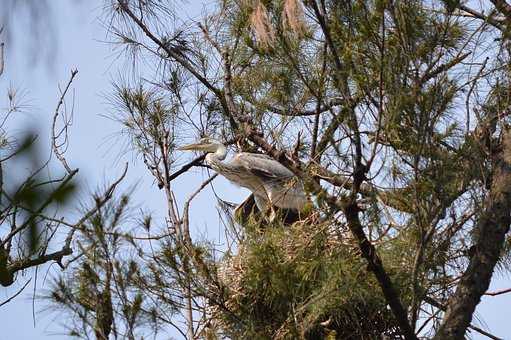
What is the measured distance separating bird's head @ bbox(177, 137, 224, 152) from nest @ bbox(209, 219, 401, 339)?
970 millimetres

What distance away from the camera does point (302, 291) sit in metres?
2.98

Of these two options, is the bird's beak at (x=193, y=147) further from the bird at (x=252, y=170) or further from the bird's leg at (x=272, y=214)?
the bird's leg at (x=272, y=214)

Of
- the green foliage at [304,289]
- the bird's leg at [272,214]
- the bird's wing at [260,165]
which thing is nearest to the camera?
the green foliage at [304,289]

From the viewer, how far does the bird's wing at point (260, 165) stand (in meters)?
4.26

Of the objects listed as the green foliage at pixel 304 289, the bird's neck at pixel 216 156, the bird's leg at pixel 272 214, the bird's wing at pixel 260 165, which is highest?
the bird's neck at pixel 216 156

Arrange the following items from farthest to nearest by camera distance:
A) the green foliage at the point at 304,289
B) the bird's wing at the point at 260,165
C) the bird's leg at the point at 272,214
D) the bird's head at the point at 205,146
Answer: the bird's wing at the point at 260,165 → the bird's head at the point at 205,146 → the bird's leg at the point at 272,214 → the green foliage at the point at 304,289

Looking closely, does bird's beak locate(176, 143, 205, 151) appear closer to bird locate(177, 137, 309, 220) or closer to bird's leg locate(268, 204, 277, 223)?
bird locate(177, 137, 309, 220)

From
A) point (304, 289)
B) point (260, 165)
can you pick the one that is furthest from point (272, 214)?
point (304, 289)

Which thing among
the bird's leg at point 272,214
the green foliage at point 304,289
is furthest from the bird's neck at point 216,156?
the green foliage at point 304,289

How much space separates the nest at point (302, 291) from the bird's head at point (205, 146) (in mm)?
970

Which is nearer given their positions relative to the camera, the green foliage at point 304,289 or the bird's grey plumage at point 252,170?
the green foliage at point 304,289

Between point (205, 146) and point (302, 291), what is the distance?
52.6 inches

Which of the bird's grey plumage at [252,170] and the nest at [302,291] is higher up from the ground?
the bird's grey plumage at [252,170]

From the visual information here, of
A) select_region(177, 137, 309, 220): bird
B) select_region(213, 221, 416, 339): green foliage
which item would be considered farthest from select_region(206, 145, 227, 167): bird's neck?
select_region(213, 221, 416, 339): green foliage
